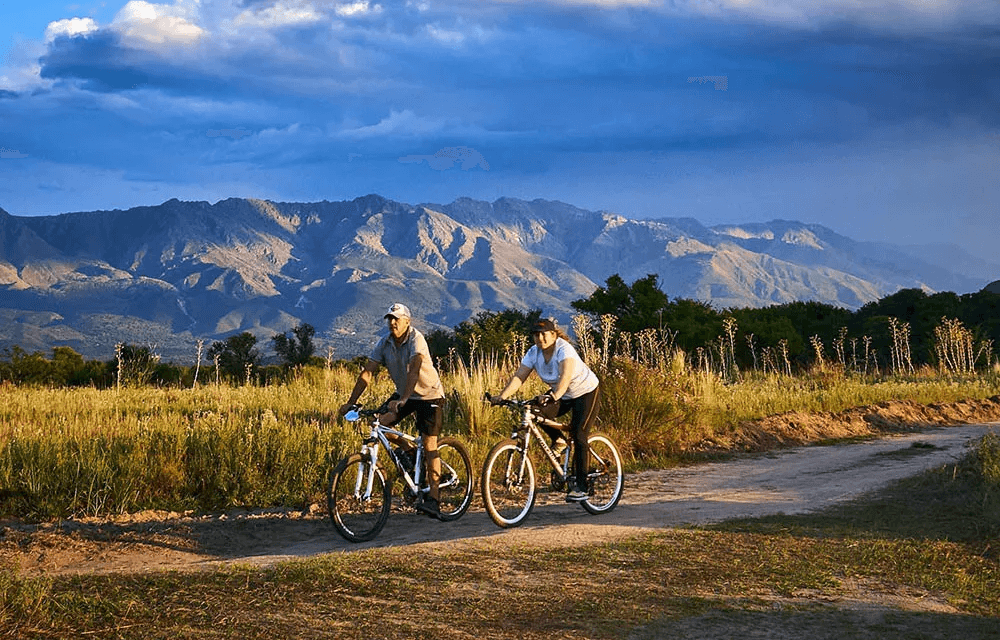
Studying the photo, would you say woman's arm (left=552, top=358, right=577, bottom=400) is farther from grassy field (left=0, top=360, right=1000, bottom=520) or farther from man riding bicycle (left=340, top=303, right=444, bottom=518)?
grassy field (left=0, top=360, right=1000, bottom=520)

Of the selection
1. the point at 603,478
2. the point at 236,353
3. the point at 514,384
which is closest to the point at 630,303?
the point at 236,353

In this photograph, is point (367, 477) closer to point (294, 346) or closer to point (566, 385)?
point (566, 385)

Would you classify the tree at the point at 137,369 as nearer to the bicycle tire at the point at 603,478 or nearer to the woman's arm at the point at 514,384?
the woman's arm at the point at 514,384

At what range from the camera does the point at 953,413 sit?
25234mm

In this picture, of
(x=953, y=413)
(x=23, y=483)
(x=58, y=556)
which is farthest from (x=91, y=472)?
(x=953, y=413)

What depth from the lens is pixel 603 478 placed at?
12.0 m

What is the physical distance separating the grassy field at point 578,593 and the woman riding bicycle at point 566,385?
4.91ft

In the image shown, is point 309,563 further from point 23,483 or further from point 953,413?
point 953,413

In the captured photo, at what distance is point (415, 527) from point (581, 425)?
2219 mm

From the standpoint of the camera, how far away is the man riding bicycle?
34.6ft

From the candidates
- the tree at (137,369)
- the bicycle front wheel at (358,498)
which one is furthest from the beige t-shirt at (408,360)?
the tree at (137,369)

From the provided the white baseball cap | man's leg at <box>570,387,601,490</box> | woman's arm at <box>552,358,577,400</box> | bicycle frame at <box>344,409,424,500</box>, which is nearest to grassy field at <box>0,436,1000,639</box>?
bicycle frame at <box>344,409,424,500</box>

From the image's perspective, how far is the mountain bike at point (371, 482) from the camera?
34.2 feet

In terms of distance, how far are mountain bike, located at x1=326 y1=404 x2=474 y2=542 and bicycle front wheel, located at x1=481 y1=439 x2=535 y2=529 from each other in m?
0.40
